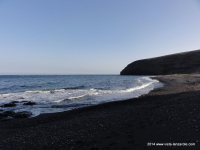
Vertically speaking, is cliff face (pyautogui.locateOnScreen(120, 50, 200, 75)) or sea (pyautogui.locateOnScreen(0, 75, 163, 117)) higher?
cliff face (pyautogui.locateOnScreen(120, 50, 200, 75))

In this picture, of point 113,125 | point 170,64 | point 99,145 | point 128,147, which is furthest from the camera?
point 170,64

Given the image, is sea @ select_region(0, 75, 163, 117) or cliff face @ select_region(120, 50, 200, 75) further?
cliff face @ select_region(120, 50, 200, 75)

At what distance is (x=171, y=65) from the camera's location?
4648 inches

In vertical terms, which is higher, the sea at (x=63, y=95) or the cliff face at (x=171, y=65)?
the cliff face at (x=171, y=65)

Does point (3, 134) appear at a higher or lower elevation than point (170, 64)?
lower

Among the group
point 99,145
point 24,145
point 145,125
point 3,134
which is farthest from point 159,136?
point 3,134

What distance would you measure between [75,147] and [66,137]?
116 cm

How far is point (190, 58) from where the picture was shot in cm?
11412

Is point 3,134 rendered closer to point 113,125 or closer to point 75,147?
point 75,147

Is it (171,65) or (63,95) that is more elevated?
(171,65)

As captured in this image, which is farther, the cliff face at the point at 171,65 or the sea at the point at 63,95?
the cliff face at the point at 171,65

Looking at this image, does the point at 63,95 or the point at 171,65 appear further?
the point at 171,65

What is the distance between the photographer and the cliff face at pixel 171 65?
105744 millimetres

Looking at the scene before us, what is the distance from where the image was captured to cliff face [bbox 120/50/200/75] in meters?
106
